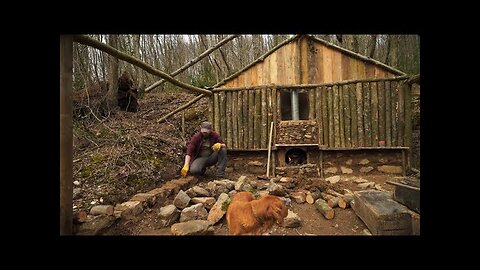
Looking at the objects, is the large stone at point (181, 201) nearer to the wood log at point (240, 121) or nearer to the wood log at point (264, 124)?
the wood log at point (240, 121)

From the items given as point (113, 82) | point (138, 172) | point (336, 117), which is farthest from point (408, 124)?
point (113, 82)

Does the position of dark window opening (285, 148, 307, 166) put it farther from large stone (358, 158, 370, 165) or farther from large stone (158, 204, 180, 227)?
large stone (158, 204, 180, 227)

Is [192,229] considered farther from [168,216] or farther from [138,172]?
[138,172]

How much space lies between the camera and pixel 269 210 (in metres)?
2.46

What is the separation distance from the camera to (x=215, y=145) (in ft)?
15.9

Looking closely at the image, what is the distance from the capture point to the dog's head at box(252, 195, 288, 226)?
2.40 metres

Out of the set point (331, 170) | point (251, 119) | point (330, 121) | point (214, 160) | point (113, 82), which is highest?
point (113, 82)

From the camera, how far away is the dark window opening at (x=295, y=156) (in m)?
6.32

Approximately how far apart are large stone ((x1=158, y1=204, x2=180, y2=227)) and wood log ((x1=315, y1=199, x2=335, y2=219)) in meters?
2.14

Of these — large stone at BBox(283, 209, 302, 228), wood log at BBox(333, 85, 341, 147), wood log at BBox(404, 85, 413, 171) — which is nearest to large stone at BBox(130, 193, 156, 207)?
large stone at BBox(283, 209, 302, 228)

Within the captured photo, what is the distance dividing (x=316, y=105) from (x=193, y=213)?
4593 millimetres

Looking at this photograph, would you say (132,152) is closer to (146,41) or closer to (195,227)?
(195,227)

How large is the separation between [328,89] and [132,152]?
17.2ft

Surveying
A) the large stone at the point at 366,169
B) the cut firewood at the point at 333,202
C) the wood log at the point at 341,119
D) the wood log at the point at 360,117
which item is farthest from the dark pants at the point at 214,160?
the large stone at the point at 366,169
